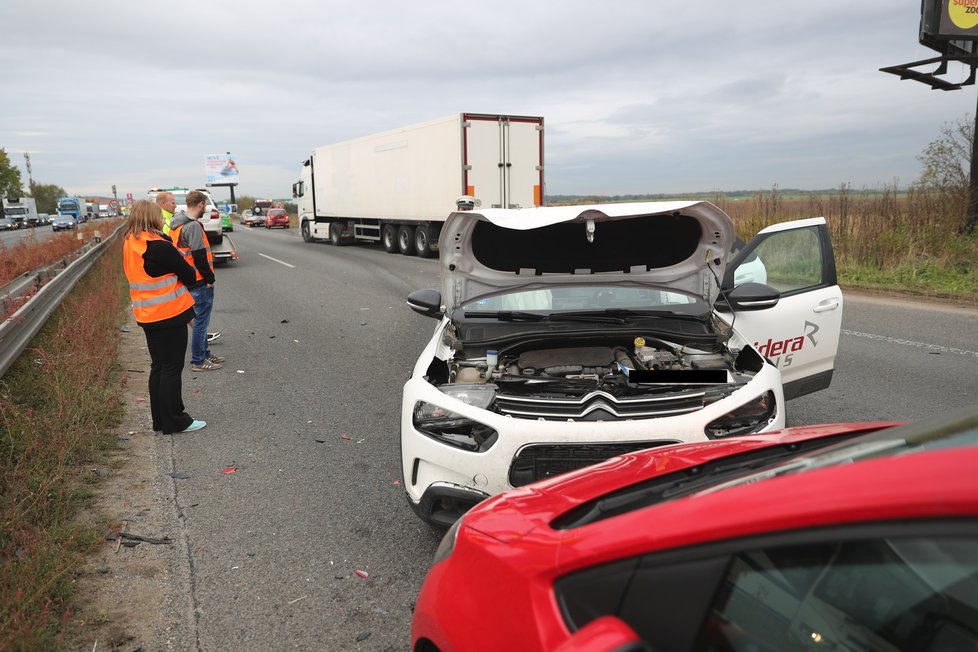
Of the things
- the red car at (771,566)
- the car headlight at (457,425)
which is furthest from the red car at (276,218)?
the red car at (771,566)

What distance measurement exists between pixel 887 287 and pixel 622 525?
12.8 metres

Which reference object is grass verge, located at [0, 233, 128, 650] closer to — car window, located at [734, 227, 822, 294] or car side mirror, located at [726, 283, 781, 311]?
car side mirror, located at [726, 283, 781, 311]

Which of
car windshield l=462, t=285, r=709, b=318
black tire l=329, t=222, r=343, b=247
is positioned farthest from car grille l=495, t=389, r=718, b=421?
black tire l=329, t=222, r=343, b=247

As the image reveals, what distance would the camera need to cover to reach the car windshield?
4.52 m

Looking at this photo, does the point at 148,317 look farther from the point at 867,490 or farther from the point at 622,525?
the point at 867,490

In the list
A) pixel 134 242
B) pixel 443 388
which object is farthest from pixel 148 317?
pixel 443 388

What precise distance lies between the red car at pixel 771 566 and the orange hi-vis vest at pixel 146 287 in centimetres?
449

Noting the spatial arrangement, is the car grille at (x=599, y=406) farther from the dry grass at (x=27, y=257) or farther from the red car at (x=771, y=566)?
the dry grass at (x=27, y=257)

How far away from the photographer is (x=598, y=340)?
421cm

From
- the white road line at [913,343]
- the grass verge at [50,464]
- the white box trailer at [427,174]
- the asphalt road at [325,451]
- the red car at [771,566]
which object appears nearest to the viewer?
the red car at [771,566]

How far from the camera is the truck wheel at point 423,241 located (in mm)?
21484

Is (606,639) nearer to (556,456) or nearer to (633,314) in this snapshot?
(556,456)

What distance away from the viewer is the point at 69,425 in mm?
4945

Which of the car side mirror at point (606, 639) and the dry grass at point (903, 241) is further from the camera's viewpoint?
the dry grass at point (903, 241)
